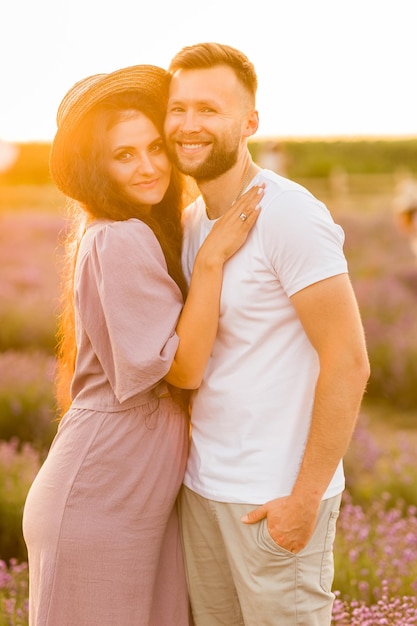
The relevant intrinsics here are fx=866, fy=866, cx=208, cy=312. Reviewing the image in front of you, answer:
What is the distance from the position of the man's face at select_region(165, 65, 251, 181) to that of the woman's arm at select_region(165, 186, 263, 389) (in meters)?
0.19

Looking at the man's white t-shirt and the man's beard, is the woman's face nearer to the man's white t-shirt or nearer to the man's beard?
the man's beard

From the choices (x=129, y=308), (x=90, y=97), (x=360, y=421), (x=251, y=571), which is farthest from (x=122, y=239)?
(x=360, y=421)

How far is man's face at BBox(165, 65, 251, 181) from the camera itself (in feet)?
8.97

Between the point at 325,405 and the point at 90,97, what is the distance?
122cm

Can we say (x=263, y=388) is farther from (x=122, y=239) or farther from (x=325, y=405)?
(x=122, y=239)

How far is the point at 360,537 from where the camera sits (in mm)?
4117

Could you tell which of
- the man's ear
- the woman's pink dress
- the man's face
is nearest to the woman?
the woman's pink dress

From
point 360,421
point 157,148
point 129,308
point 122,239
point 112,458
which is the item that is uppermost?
point 157,148

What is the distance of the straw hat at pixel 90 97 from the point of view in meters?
2.77

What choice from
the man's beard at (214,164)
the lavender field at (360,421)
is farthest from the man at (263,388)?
the lavender field at (360,421)

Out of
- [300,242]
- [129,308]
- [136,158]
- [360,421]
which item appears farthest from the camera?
[360,421]

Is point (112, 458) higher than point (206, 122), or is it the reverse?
point (206, 122)

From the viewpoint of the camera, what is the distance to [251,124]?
2902 mm

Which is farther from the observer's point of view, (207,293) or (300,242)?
(207,293)
